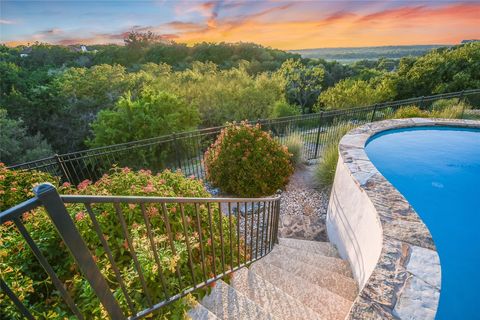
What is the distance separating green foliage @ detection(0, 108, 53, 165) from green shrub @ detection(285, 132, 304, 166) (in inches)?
375

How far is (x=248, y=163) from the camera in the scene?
15.1 feet

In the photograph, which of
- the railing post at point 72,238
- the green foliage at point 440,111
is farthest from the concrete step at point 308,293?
the green foliage at point 440,111

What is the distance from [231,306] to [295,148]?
188 inches

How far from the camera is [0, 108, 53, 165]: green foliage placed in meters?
8.74

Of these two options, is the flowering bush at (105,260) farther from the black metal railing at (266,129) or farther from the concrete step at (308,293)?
the black metal railing at (266,129)

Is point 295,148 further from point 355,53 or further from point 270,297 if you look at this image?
point 355,53

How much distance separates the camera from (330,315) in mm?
2055

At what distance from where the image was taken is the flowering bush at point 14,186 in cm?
264

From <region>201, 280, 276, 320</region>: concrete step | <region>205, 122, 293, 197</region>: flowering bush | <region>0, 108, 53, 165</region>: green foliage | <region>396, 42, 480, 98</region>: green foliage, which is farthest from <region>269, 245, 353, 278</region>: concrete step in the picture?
<region>396, 42, 480, 98</region>: green foliage

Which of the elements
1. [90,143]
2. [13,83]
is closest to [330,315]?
[90,143]

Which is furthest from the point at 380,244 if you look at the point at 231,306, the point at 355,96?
the point at 355,96

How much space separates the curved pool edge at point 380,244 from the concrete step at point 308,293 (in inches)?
14.8

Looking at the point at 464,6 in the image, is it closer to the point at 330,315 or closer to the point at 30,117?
the point at 330,315

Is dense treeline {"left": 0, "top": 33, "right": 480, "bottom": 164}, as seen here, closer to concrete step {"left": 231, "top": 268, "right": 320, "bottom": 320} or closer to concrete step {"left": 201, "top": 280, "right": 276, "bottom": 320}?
concrete step {"left": 231, "top": 268, "right": 320, "bottom": 320}
